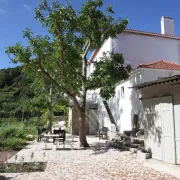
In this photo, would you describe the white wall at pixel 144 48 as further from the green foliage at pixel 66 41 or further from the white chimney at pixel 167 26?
the green foliage at pixel 66 41

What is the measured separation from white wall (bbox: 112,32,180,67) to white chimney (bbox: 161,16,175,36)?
4.83 ft

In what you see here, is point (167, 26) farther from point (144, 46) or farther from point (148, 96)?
point (148, 96)

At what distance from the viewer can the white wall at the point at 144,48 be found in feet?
76.6

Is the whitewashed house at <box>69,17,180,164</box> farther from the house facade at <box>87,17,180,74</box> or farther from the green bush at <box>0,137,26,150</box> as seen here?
the green bush at <box>0,137,26,150</box>

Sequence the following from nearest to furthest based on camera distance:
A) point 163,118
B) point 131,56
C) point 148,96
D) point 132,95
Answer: point 163,118
point 148,96
point 132,95
point 131,56

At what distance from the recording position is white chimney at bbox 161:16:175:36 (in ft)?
84.9

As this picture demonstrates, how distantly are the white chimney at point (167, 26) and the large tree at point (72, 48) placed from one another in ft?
39.3

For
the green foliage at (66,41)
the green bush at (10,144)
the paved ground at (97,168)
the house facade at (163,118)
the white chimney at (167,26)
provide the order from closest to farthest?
the paved ground at (97,168) → the house facade at (163,118) → the green foliage at (66,41) → the green bush at (10,144) → the white chimney at (167,26)

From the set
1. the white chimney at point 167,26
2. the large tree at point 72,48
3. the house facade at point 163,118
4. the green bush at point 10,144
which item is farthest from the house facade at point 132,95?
the green bush at point 10,144

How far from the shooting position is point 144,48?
78.4 ft

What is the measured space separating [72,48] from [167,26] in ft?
50.9

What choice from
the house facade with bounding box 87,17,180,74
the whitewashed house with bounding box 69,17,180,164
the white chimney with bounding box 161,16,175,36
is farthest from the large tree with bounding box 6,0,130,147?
the white chimney with bounding box 161,16,175,36

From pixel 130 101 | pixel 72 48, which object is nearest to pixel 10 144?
pixel 72 48

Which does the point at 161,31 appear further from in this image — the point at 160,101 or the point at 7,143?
the point at 7,143
